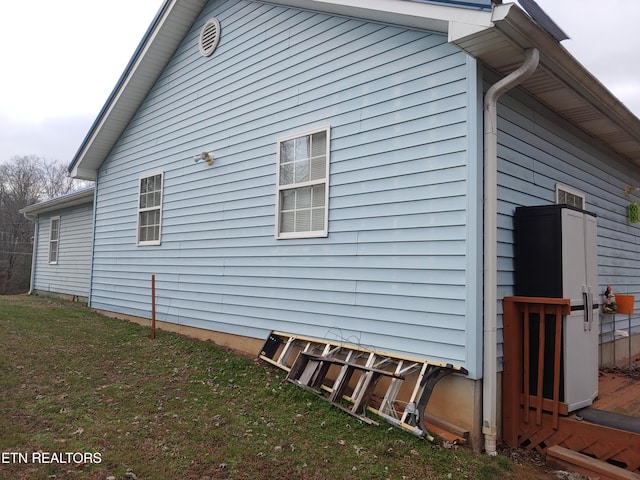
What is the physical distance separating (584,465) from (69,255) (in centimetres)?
1362

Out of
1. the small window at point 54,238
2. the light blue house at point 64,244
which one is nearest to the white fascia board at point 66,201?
the light blue house at point 64,244

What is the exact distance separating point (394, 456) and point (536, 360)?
5.34 feet

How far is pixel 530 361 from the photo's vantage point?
165 inches

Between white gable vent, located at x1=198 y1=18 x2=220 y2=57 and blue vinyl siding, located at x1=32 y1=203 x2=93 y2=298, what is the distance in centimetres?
675

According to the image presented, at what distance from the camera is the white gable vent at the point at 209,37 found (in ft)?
24.6

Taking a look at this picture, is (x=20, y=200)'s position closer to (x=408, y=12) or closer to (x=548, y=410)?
(x=408, y=12)

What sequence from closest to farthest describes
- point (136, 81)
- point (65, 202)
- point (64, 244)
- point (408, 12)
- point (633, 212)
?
point (408, 12) → point (633, 212) → point (136, 81) → point (65, 202) → point (64, 244)

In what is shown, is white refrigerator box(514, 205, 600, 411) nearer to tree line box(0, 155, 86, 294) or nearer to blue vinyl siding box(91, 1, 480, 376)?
blue vinyl siding box(91, 1, 480, 376)

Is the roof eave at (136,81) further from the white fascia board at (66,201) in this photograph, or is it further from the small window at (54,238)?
the small window at (54,238)

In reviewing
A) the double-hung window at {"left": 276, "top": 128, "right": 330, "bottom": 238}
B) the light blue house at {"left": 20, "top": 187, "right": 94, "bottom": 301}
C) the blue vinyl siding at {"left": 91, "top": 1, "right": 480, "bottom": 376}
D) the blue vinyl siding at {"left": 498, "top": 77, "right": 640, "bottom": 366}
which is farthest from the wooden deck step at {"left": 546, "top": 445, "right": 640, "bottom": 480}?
the light blue house at {"left": 20, "top": 187, "right": 94, "bottom": 301}

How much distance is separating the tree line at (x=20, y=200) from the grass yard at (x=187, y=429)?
76.2ft

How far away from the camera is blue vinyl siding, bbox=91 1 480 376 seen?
4258 millimetres

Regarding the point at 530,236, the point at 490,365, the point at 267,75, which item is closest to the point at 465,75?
the point at 530,236

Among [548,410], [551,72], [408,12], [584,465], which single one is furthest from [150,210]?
[584,465]
